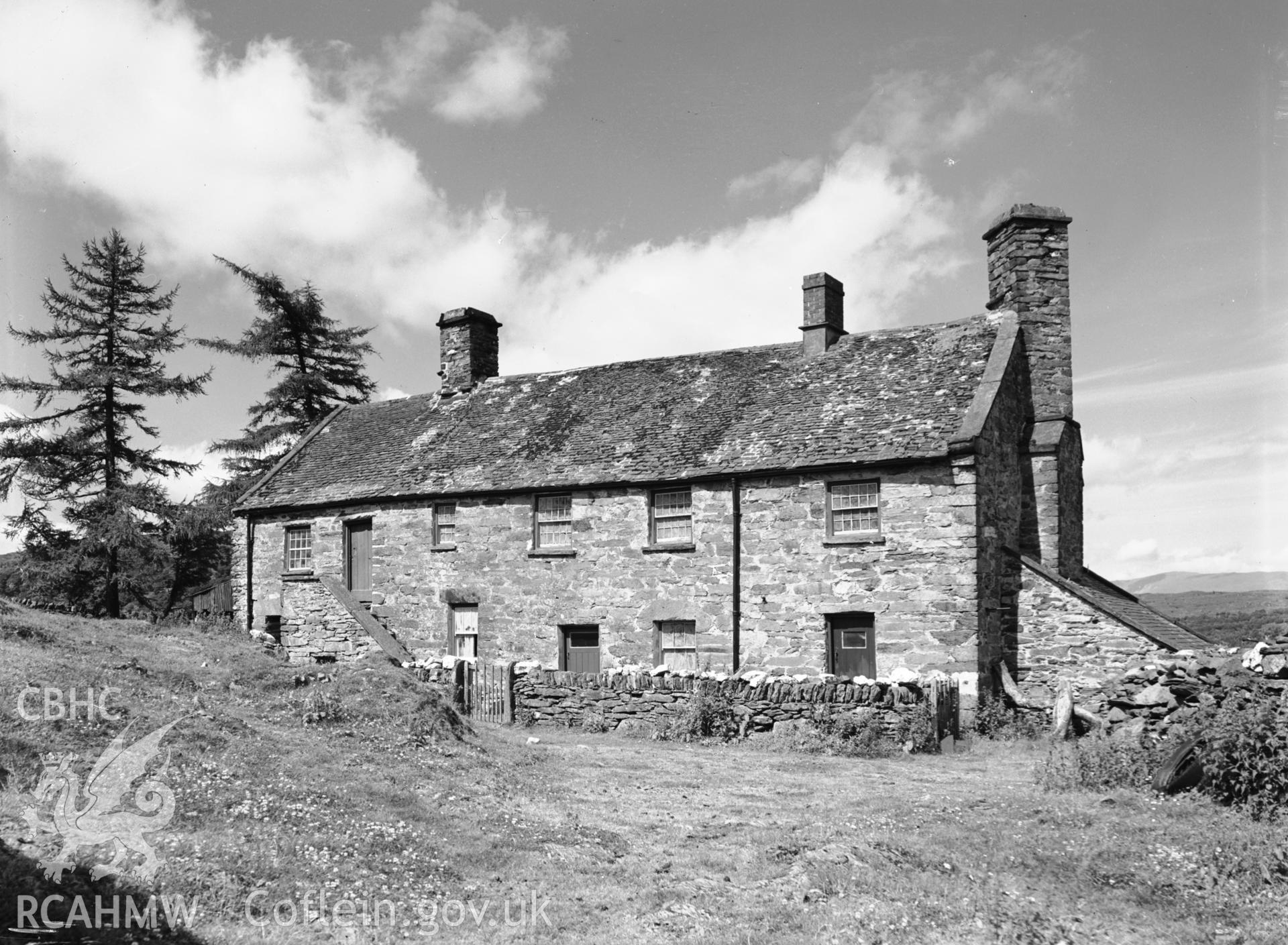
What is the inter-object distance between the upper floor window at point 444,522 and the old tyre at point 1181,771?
17.7m

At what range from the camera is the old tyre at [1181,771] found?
35.4 ft

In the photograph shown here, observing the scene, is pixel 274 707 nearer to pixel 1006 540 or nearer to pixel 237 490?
pixel 1006 540

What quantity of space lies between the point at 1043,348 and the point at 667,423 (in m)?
8.71

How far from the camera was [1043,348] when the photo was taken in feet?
74.8

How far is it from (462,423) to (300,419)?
16.1m

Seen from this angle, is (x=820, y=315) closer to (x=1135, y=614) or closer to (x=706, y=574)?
(x=706, y=574)

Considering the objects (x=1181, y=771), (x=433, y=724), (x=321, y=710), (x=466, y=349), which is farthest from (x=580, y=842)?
(x=466, y=349)

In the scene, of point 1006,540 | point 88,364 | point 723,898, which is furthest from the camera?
point 88,364

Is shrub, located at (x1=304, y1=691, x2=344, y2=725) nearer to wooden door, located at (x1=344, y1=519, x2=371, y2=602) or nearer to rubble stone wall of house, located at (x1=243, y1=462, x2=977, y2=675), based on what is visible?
rubble stone wall of house, located at (x1=243, y1=462, x2=977, y2=675)

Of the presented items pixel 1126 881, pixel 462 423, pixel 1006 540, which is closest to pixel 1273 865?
pixel 1126 881

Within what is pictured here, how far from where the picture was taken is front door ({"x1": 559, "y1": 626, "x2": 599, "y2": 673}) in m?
23.0

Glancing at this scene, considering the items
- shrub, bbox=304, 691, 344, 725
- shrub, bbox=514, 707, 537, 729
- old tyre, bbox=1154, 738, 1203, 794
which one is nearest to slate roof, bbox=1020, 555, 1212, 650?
old tyre, bbox=1154, 738, 1203, 794

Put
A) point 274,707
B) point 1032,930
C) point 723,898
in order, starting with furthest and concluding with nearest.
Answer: point 274,707, point 723,898, point 1032,930

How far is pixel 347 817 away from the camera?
9.29 meters
